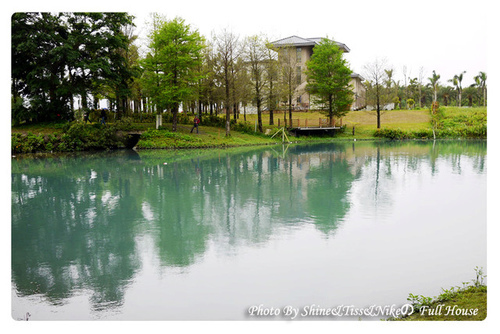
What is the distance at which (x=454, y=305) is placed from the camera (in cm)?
576

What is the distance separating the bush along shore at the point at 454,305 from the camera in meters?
5.46

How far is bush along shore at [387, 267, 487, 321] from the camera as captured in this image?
5.46m

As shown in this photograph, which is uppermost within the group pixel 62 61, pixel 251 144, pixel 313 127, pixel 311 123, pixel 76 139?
pixel 62 61

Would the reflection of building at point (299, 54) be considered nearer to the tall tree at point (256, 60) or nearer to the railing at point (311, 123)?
the tall tree at point (256, 60)

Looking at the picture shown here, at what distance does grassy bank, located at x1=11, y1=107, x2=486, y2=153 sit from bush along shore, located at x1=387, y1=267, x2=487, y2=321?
28.3 meters

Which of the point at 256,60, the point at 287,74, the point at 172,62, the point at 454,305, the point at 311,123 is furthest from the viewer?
the point at 311,123

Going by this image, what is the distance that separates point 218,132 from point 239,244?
30.3 m

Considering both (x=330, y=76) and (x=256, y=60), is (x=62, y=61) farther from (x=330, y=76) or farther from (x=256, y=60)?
(x=330, y=76)

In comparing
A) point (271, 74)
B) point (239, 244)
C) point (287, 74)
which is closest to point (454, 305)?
point (239, 244)

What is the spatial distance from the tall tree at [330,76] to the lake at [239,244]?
26036mm

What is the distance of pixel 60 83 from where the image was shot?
30.4m

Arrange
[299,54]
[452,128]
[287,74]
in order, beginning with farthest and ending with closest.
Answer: [299,54], [287,74], [452,128]

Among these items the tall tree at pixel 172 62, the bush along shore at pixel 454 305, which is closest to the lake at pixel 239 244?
the bush along shore at pixel 454 305

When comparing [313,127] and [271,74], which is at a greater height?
[271,74]
